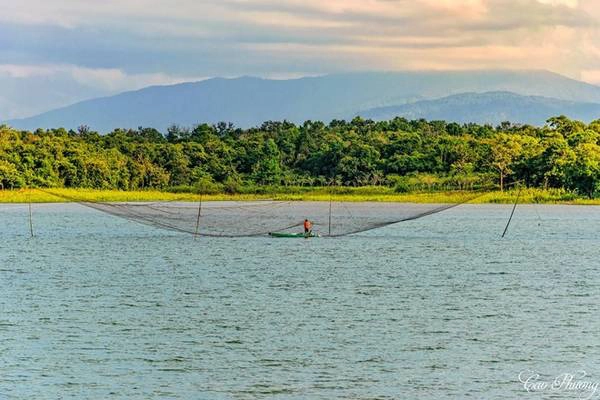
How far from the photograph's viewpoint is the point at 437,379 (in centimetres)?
1789

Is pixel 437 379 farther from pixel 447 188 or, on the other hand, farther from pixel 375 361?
pixel 447 188

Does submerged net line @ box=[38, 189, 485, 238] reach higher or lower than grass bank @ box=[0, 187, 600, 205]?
lower

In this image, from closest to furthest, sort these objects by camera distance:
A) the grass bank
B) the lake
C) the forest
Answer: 1. the lake
2. the forest
3. the grass bank

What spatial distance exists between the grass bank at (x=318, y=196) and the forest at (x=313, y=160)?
0.84 meters

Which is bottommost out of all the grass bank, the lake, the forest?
the lake

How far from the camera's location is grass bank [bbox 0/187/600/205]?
3327 inches

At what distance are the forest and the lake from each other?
40.6 m

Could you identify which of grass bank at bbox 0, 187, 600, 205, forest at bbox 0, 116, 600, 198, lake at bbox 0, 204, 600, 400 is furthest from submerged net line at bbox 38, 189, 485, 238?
forest at bbox 0, 116, 600, 198

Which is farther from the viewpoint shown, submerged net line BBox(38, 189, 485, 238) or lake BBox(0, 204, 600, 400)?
submerged net line BBox(38, 189, 485, 238)

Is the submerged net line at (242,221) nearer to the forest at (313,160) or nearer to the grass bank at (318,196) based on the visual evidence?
the grass bank at (318,196)

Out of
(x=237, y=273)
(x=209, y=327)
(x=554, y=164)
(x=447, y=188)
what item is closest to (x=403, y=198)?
(x=447, y=188)

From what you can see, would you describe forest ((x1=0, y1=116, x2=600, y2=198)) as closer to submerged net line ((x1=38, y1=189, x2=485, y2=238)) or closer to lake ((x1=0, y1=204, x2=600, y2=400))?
submerged net line ((x1=38, y1=189, x2=485, y2=238))

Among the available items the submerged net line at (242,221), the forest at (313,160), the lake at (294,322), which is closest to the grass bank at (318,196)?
the forest at (313,160)

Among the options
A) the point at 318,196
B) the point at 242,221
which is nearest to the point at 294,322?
the point at 242,221
